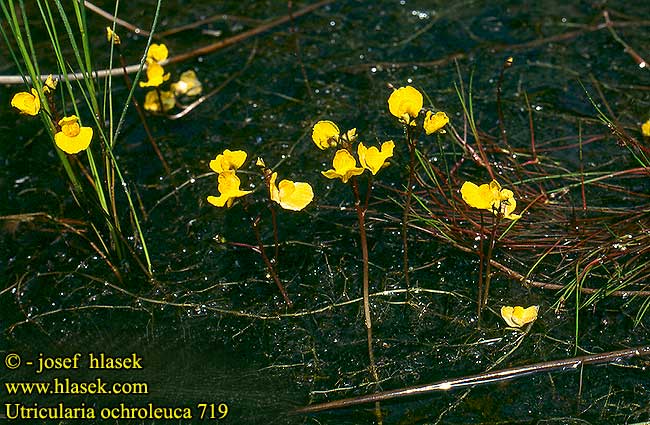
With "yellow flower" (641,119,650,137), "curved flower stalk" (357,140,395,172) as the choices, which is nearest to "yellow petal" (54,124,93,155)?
"curved flower stalk" (357,140,395,172)

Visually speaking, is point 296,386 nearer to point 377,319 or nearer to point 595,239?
point 377,319

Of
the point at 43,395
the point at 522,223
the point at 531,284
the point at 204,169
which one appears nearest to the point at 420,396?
the point at 531,284

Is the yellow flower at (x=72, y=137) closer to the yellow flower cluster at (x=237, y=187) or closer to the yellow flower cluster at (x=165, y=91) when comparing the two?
the yellow flower cluster at (x=237, y=187)

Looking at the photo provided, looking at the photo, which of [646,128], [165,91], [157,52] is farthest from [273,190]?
[646,128]

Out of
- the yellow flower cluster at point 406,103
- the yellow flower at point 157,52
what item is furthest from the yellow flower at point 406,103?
the yellow flower at point 157,52

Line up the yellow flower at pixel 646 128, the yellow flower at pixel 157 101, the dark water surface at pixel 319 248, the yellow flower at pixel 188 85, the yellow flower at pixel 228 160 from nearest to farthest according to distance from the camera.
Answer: the yellow flower at pixel 228 160 < the dark water surface at pixel 319 248 < the yellow flower at pixel 646 128 < the yellow flower at pixel 157 101 < the yellow flower at pixel 188 85

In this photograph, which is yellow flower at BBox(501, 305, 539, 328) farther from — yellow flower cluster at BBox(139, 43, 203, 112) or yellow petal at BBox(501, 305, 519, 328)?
yellow flower cluster at BBox(139, 43, 203, 112)
